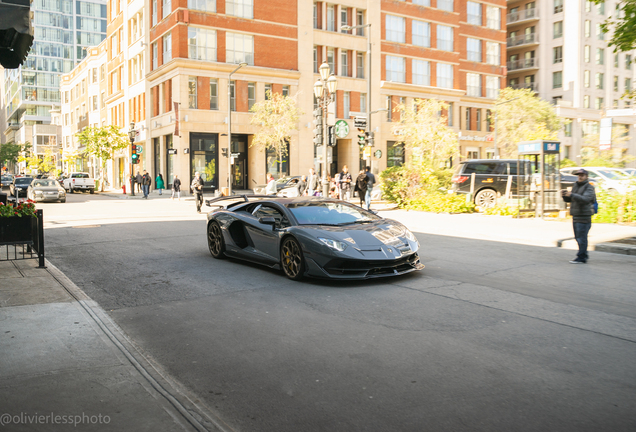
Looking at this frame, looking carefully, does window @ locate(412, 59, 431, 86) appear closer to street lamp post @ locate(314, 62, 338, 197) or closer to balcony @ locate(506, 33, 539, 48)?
balcony @ locate(506, 33, 539, 48)

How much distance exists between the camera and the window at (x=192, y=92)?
1668 inches

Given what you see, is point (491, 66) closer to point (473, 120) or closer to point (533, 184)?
point (473, 120)

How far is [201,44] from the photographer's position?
42656 millimetres

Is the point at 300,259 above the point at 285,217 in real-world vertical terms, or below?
below

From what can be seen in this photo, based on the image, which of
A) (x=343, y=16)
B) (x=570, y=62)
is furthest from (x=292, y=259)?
(x=570, y=62)

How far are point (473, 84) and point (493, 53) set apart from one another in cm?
502

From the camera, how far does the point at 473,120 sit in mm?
59281

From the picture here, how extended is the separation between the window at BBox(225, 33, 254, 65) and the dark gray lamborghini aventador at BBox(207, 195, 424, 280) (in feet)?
118

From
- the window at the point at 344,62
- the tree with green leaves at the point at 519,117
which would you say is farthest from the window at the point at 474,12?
the window at the point at 344,62

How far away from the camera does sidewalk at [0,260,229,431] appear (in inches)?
141

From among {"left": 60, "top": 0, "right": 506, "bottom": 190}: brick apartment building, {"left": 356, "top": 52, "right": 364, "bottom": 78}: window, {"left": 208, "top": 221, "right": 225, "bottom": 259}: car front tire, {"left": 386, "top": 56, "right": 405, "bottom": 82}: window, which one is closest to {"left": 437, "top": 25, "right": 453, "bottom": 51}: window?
{"left": 60, "top": 0, "right": 506, "bottom": 190}: brick apartment building

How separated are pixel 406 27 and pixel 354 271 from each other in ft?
161

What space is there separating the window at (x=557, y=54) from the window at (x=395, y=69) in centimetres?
2253

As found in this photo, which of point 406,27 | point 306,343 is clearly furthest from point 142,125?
point 306,343
